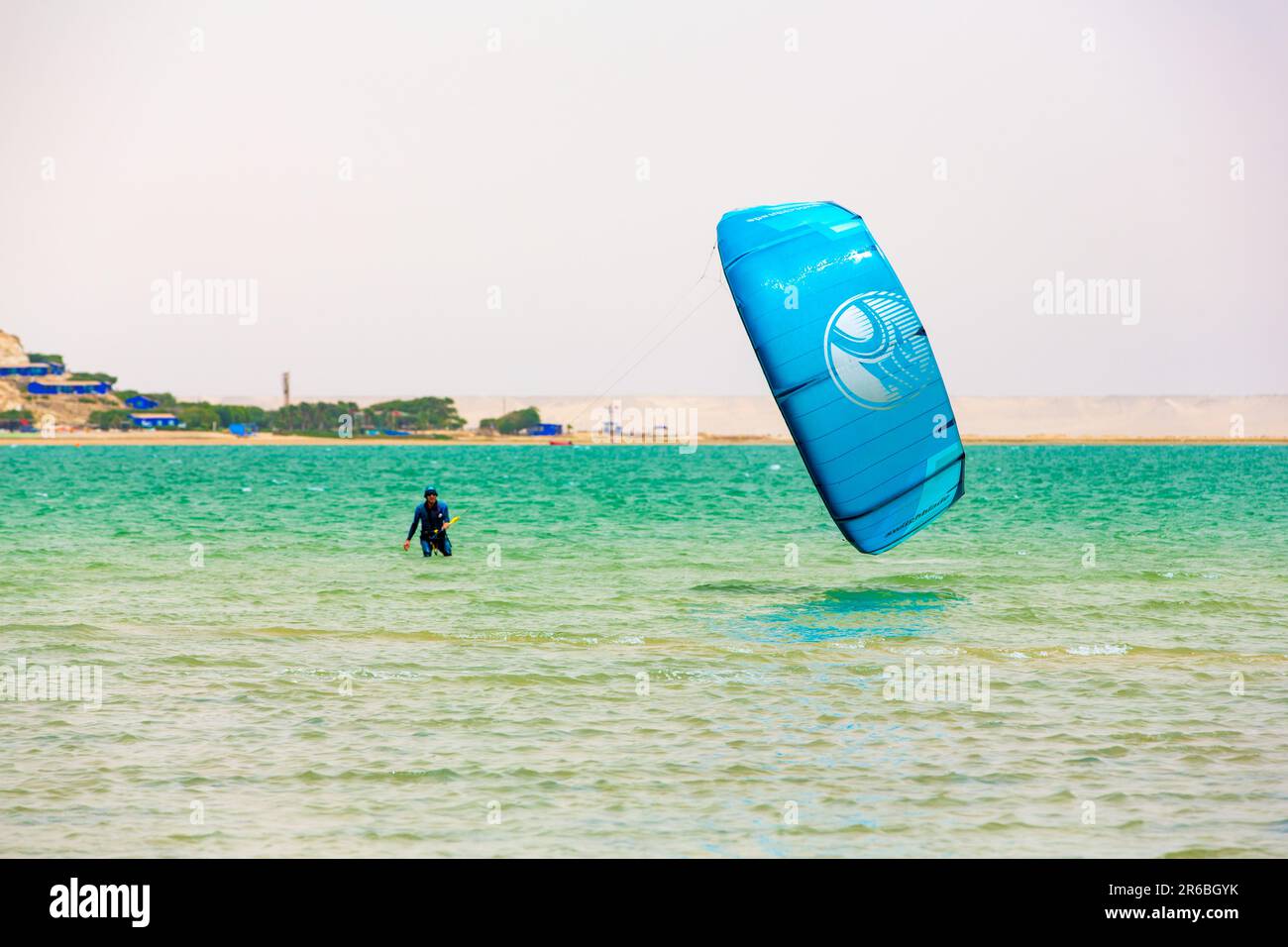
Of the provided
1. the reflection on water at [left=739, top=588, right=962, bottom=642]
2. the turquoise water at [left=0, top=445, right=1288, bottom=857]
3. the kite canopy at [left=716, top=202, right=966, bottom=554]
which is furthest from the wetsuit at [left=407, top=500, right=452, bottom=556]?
the kite canopy at [left=716, top=202, right=966, bottom=554]

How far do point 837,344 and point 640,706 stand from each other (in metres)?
6.83

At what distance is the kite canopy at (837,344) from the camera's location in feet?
59.4

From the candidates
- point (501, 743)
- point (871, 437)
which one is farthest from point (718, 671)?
point (871, 437)

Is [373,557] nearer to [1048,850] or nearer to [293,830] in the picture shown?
[293,830]

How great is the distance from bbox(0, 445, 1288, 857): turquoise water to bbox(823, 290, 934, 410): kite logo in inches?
124

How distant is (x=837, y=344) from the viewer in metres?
18.0

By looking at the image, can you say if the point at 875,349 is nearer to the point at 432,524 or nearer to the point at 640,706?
the point at 640,706

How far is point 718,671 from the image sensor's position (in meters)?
14.9

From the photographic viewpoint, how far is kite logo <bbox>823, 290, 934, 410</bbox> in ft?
59.2

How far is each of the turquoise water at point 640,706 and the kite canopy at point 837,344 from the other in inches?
92.7

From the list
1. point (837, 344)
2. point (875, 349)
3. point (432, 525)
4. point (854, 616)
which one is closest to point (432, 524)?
point (432, 525)

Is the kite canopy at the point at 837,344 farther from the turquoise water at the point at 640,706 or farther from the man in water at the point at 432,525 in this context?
the man in water at the point at 432,525

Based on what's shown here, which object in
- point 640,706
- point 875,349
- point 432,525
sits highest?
point 875,349

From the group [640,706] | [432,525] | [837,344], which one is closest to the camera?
[640,706]
